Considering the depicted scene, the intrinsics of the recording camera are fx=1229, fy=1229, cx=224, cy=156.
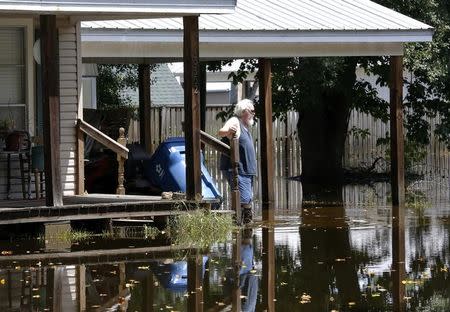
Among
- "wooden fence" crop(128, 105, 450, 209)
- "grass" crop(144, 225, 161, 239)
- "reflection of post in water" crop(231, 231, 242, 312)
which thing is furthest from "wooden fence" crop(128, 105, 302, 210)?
"reflection of post in water" crop(231, 231, 242, 312)

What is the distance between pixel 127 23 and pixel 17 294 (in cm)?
843

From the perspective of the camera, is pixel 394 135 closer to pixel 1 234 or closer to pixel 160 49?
pixel 160 49

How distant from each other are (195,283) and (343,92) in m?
15.9

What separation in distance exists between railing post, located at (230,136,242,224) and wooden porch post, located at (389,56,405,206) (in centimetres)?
461

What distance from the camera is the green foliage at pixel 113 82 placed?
38.1 meters

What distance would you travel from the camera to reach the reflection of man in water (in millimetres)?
11328

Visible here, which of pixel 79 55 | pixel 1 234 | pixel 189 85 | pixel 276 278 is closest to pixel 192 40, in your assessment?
pixel 189 85

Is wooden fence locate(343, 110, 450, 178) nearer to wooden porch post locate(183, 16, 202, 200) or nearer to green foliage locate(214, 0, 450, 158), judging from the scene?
green foliage locate(214, 0, 450, 158)

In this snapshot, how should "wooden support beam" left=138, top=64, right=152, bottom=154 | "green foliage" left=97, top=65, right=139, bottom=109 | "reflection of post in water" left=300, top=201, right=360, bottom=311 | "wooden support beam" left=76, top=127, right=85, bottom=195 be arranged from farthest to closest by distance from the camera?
"green foliage" left=97, top=65, right=139, bottom=109 < "wooden support beam" left=138, top=64, right=152, bottom=154 < "wooden support beam" left=76, top=127, right=85, bottom=195 < "reflection of post in water" left=300, top=201, right=360, bottom=311

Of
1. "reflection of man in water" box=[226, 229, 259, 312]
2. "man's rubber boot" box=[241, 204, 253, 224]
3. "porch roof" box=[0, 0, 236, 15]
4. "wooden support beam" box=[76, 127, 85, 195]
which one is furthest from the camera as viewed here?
"man's rubber boot" box=[241, 204, 253, 224]

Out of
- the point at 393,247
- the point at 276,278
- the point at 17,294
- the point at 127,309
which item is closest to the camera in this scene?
the point at 127,309

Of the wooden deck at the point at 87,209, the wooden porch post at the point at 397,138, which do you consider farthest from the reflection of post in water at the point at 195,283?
the wooden porch post at the point at 397,138

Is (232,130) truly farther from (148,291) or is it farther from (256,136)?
(256,136)

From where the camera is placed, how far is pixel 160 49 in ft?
64.8
